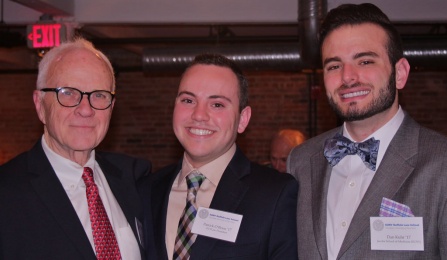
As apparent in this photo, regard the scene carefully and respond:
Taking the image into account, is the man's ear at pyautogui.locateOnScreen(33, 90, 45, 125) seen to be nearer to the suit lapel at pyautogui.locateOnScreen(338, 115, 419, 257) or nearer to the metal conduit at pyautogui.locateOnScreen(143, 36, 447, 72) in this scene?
the suit lapel at pyautogui.locateOnScreen(338, 115, 419, 257)

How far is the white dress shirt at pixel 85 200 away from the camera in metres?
2.36

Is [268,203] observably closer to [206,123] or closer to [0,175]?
[206,123]

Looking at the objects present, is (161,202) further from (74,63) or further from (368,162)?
(368,162)

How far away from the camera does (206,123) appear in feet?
8.14

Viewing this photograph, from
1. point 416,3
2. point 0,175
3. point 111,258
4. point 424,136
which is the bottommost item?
point 111,258

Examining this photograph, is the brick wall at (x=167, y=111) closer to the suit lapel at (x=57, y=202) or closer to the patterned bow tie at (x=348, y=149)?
the patterned bow tie at (x=348, y=149)

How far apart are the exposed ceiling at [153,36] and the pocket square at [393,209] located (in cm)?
501

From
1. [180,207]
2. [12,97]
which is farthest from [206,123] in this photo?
[12,97]

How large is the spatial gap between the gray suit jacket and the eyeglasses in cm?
96

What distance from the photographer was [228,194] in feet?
8.11

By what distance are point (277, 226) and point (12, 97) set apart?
8.94 meters

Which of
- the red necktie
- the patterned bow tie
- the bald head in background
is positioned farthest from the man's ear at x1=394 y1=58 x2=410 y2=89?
the bald head in background

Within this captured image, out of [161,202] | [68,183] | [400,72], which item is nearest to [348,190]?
[400,72]

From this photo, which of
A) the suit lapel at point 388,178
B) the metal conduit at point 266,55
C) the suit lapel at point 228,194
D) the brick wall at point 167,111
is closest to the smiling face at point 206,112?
the suit lapel at point 228,194
